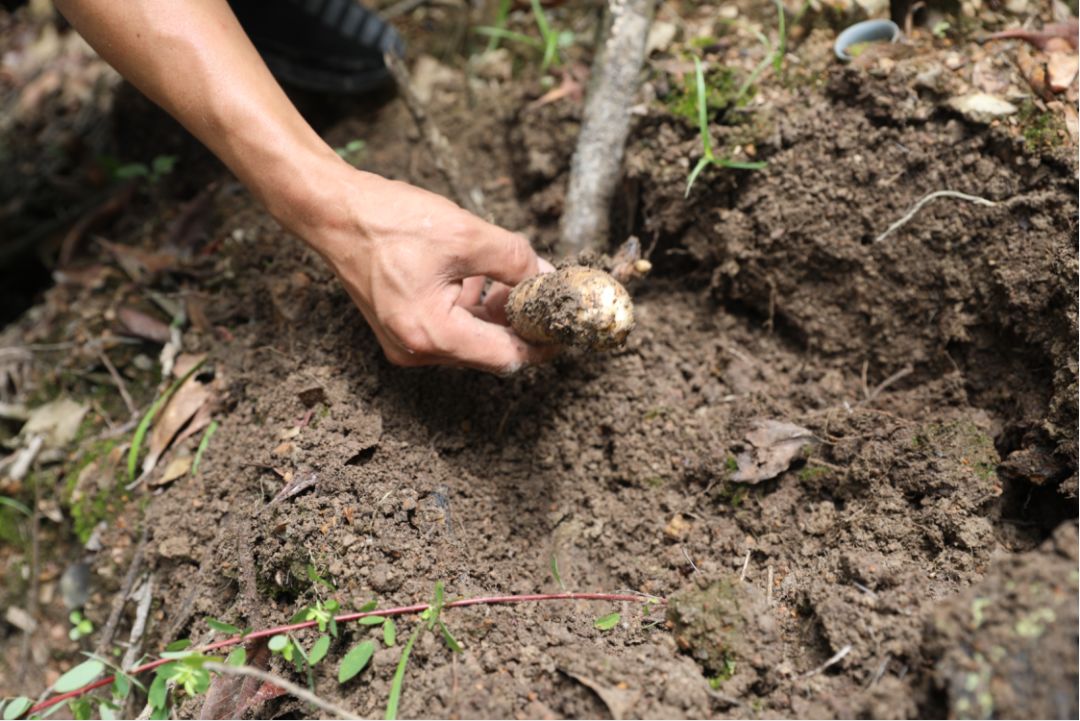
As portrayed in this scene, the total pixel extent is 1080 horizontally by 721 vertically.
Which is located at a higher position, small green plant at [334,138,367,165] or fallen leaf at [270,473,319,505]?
small green plant at [334,138,367,165]

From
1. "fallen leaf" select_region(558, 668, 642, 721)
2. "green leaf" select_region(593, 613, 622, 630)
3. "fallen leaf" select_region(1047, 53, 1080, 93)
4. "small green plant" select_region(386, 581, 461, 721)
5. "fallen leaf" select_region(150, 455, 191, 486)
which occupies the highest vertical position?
"fallen leaf" select_region(1047, 53, 1080, 93)

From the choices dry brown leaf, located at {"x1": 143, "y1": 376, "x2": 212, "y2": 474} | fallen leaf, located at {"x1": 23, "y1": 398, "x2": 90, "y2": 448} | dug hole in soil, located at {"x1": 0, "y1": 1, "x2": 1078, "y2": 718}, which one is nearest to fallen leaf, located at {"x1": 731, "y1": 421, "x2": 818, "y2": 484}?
dug hole in soil, located at {"x1": 0, "y1": 1, "x2": 1078, "y2": 718}

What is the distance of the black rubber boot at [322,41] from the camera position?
289 cm

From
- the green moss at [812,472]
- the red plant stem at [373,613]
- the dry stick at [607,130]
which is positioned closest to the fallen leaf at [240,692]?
the red plant stem at [373,613]

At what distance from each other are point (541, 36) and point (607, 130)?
2.56 feet

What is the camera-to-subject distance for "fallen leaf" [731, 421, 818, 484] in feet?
6.17

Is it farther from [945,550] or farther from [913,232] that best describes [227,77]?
[945,550]

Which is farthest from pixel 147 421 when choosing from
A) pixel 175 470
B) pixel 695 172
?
pixel 695 172

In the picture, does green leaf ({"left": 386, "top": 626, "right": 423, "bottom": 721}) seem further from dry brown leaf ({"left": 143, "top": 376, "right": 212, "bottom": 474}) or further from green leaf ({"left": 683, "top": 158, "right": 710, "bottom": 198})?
green leaf ({"left": 683, "top": 158, "right": 710, "bottom": 198})

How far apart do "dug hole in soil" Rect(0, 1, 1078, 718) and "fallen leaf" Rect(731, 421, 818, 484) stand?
2cm

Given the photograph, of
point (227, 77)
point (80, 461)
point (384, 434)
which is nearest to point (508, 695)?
point (384, 434)

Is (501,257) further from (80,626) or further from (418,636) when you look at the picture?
(80,626)

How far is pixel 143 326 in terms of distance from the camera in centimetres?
246

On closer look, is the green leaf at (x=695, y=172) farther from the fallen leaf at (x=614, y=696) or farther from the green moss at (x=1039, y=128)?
the fallen leaf at (x=614, y=696)
